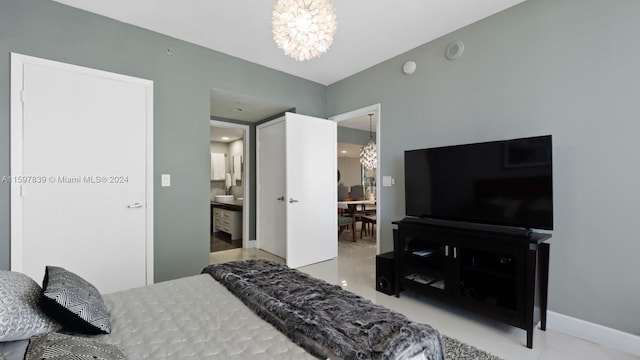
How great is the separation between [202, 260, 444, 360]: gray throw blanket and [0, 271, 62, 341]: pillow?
29.7 inches

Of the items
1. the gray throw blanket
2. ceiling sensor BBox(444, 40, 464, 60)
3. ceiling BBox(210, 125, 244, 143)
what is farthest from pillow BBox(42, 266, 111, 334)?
ceiling BBox(210, 125, 244, 143)

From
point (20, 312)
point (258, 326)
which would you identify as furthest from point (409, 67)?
point (20, 312)

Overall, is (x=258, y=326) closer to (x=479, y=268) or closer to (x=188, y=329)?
(x=188, y=329)

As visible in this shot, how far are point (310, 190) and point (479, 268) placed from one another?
2.32m

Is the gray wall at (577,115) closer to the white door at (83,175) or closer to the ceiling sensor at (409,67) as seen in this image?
the ceiling sensor at (409,67)

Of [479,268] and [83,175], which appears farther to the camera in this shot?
[83,175]

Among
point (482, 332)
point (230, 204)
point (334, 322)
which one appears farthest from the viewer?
point (230, 204)

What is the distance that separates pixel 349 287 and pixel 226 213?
354 cm

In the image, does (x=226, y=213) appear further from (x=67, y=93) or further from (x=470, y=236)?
(x=470, y=236)

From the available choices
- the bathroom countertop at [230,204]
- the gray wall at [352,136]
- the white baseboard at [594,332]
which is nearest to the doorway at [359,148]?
the gray wall at [352,136]

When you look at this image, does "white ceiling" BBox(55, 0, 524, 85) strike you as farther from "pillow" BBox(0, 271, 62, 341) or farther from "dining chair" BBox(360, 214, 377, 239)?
"dining chair" BBox(360, 214, 377, 239)

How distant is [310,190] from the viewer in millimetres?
4035

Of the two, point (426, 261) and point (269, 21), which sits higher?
point (269, 21)

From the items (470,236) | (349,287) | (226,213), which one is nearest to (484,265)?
(470,236)
